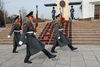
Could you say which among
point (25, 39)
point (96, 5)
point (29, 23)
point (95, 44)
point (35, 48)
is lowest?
point (95, 44)

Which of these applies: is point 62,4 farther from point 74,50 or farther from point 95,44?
point 74,50

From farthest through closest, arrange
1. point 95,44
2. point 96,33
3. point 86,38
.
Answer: point 96,33
point 86,38
point 95,44

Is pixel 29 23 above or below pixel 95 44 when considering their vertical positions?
above

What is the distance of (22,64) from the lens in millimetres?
4926

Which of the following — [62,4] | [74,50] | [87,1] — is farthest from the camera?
[87,1]

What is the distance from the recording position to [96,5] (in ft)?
73.0

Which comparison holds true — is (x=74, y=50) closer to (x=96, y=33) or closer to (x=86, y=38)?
(x=86, y=38)

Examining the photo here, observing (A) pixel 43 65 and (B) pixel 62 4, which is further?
(B) pixel 62 4

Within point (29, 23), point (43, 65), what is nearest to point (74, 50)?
point (43, 65)

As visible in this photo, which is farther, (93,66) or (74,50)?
(74,50)

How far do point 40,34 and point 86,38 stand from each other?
3391mm

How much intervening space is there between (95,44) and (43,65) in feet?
15.5

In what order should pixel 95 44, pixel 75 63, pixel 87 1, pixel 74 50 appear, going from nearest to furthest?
1. pixel 75 63
2. pixel 74 50
3. pixel 95 44
4. pixel 87 1

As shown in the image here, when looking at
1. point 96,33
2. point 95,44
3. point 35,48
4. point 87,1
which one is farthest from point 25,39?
point 87,1
